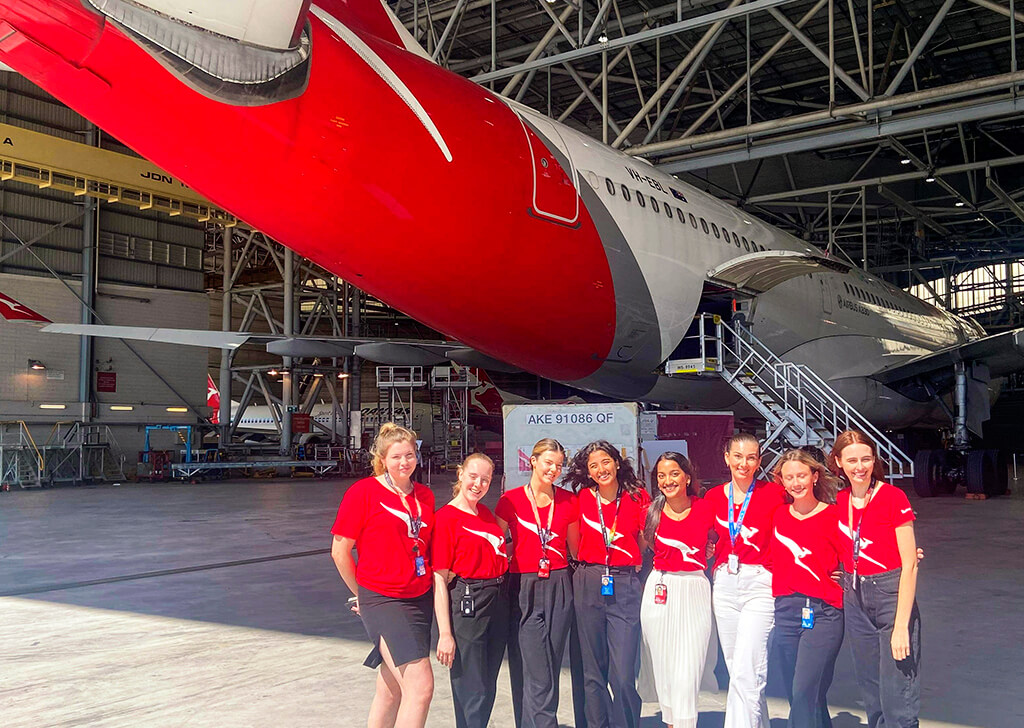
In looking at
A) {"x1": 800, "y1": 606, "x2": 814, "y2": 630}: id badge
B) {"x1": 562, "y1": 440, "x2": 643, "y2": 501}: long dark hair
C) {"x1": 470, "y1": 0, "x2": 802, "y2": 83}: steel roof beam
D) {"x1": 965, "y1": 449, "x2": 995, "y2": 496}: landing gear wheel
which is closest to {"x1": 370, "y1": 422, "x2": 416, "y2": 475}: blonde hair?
{"x1": 562, "y1": 440, "x2": 643, "y2": 501}: long dark hair

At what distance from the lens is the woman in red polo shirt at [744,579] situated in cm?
353

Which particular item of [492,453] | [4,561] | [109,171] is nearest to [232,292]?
[109,171]

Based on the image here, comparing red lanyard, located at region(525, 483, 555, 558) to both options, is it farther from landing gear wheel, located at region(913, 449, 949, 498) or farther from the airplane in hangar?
landing gear wheel, located at region(913, 449, 949, 498)

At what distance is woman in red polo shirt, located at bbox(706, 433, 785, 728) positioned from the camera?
139 inches

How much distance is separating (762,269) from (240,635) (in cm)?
771

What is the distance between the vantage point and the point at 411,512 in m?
3.66

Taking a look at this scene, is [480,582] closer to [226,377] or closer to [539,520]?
[539,520]

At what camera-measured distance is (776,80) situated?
68.6 ft

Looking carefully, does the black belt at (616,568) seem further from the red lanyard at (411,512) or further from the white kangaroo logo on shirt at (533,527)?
the red lanyard at (411,512)

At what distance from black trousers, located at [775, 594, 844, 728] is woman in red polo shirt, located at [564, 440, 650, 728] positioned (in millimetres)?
643

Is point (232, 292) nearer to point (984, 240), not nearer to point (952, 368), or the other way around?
point (952, 368)

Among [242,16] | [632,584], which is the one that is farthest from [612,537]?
[242,16]

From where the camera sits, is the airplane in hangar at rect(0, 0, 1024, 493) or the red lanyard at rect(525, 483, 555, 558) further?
the airplane in hangar at rect(0, 0, 1024, 493)

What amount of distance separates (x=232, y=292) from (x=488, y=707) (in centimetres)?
2735
